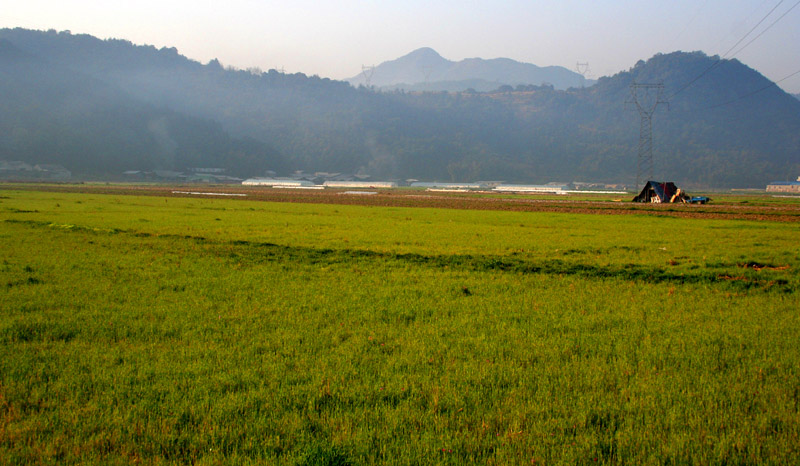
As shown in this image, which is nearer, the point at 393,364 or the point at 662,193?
the point at 393,364

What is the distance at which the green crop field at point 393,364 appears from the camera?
4.05 meters

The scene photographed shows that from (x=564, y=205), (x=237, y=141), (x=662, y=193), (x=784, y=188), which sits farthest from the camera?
(x=237, y=141)

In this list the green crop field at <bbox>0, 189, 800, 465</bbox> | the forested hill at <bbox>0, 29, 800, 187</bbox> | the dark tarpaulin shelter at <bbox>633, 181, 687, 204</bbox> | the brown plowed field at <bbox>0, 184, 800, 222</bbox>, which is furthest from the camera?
the forested hill at <bbox>0, 29, 800, 187</bbox>

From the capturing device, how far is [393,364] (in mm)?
5684

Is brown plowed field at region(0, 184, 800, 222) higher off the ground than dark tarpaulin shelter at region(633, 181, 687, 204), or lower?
lower

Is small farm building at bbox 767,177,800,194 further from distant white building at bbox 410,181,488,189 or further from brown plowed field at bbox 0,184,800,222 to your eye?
brown plowed field at bbox 0,184,800,222

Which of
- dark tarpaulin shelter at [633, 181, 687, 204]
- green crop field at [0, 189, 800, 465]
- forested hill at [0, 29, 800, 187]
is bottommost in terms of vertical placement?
green crop field at [0, 189, 800, 465]

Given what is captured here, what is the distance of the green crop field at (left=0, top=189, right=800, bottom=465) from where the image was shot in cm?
405

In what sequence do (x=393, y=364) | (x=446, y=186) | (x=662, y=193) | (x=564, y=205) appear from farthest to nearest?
(x=446, y=186), (x=662, y=193), (x=564, y=205), (x=393, y=364)

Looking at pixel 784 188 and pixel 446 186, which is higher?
pixel 784 188

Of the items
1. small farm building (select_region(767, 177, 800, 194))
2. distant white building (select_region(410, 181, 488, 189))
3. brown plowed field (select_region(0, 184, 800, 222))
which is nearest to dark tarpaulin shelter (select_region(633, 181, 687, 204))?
brown plowed field (select_region(0, 184, 800, 222))

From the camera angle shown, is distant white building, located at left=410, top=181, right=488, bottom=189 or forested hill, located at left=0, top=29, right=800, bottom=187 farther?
forested hill, located at left=0, top=29, right=800, bottom=187

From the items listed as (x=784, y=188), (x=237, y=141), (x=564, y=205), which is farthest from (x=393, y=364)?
(x=237, y=141)

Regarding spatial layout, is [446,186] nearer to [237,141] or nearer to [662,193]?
[237,141]
